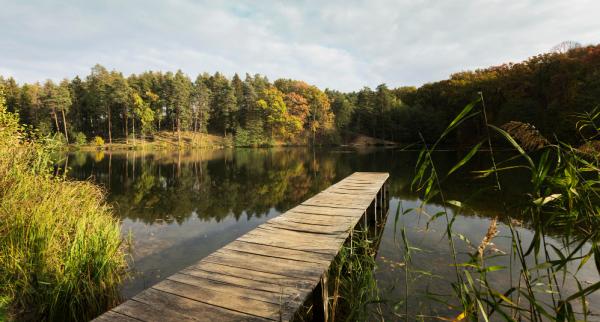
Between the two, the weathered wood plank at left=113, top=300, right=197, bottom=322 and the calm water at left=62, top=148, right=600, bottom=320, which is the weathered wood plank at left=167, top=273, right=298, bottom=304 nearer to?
the weathered wood plank at left=113, top=300, right=197, bottom=322

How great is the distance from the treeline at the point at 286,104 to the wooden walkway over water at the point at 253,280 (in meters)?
39.3

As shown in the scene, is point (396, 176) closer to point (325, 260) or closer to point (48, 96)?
point (325, 260)

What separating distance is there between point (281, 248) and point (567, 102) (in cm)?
4362

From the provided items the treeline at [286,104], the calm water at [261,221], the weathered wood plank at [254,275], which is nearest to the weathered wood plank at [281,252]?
the weathered wood plank at [254,275]

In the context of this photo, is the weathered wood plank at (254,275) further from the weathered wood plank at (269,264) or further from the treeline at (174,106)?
the treeline at (174,106)

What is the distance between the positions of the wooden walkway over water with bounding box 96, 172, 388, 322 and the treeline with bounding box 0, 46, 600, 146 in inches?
1547

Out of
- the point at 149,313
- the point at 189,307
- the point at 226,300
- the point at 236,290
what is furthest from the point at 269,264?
the point at 149,313

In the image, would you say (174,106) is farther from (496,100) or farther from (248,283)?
(248,283)

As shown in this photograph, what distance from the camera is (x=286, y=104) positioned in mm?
63438

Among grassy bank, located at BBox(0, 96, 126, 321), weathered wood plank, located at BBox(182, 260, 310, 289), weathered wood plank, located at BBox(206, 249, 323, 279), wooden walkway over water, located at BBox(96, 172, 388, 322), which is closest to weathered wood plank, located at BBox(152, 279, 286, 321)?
wooden walkway over water, located at BBox(96, 172, 388, 322)

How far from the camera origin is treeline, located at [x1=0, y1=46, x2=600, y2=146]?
129 ft

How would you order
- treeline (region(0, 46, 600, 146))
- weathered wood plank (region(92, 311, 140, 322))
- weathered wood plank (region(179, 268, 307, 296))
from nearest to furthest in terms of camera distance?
weathered wood plank (region(92, 311, 140, 322)) < weathered wood plank (region(179, 268, 307, 296)) < treeline (region(0, 46, 600, 146))

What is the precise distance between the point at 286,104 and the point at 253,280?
6171 centimetres

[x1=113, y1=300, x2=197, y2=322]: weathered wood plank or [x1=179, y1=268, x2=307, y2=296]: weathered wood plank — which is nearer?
[x1=113, y1=300, x2=197, y2=322]: weathered wood plank
